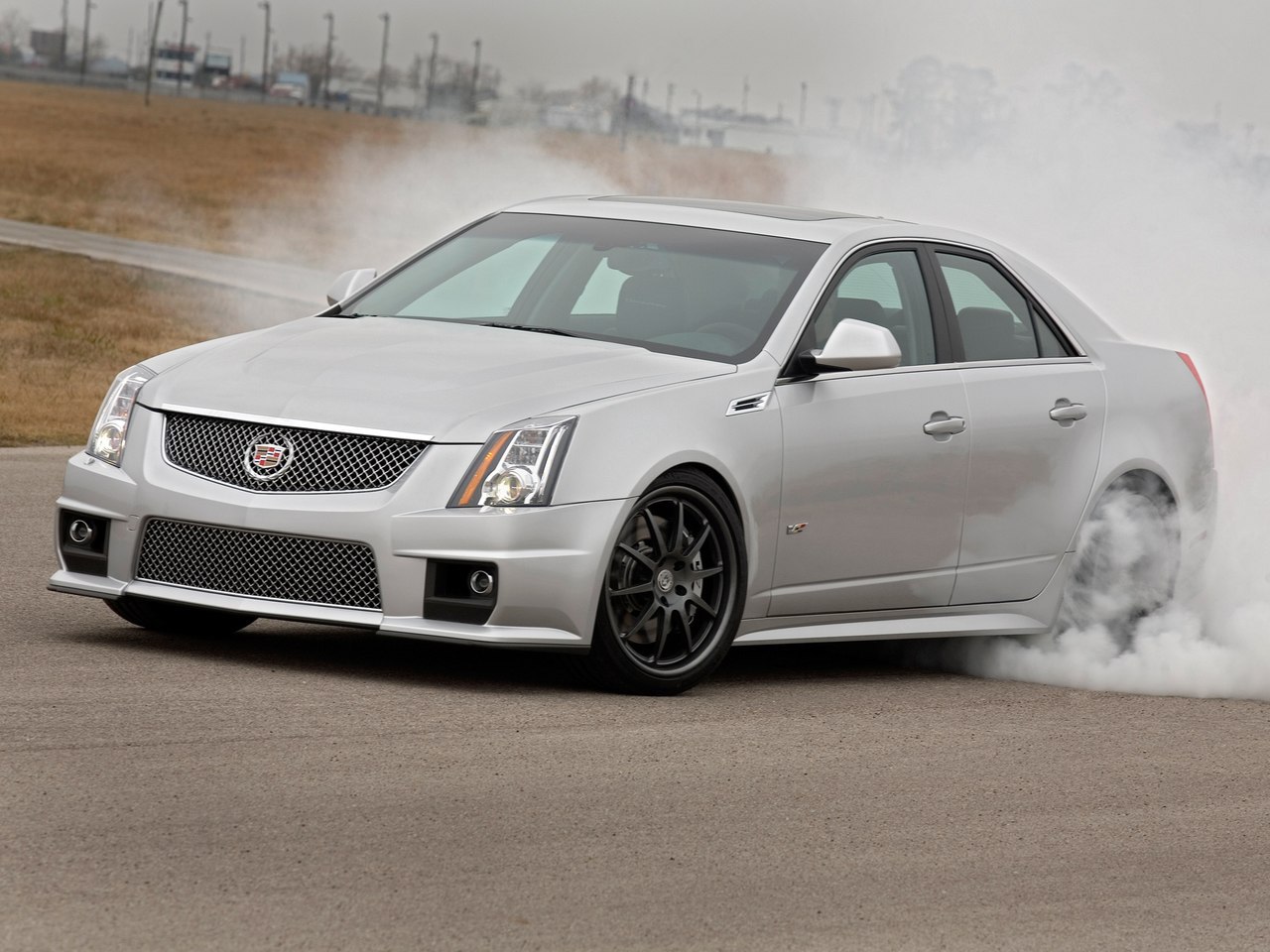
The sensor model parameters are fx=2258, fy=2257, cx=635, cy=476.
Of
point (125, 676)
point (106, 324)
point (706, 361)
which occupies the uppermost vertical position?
point (706, 361)

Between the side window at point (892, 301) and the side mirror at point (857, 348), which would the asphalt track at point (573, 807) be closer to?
the side mirror at point (857, 348)

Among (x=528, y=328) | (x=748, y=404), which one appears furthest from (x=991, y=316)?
(x=528, y=328)

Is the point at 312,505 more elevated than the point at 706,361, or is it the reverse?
the point at 706,361

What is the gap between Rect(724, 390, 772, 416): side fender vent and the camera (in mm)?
7281

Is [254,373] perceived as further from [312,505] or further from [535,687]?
[535,687]

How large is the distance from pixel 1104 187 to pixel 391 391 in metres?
14.1

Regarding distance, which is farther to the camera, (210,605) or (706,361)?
(706,361)

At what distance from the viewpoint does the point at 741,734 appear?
6695 millimetres

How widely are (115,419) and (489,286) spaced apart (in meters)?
1.60

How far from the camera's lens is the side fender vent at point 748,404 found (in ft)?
23.9

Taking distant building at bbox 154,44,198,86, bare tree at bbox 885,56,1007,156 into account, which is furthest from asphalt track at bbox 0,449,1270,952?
distant building at bbox 154,44,198,86

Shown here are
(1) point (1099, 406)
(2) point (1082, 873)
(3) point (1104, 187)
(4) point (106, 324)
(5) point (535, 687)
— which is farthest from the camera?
(4) point (106, 324)

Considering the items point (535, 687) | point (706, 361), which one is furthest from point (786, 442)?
point (535, 687)

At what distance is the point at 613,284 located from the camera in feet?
26.5
